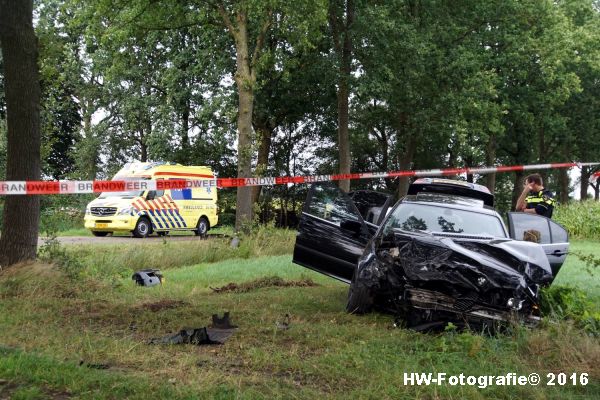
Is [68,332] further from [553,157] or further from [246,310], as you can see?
[553,157]

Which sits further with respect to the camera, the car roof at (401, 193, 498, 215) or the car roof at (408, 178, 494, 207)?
the car roof at (408, 178, 494, 207)

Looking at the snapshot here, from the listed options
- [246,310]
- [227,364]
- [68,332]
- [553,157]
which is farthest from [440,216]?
[553,157]

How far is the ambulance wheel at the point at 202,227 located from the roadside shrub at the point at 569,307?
17962 mm

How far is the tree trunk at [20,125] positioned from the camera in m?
8.12

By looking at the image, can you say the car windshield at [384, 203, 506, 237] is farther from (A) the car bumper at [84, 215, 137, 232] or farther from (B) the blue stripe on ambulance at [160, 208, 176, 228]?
(B) the blue stripe on ambulance at [160, 208, 176, 228]

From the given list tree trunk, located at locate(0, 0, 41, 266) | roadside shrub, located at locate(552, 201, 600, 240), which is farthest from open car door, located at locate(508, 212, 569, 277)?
roadside shrub, located at locate(552, 201, 600, 240)

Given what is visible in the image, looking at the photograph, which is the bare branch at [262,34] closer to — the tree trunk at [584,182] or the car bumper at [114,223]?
the car bumper at [114,223]

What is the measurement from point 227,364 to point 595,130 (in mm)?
36796

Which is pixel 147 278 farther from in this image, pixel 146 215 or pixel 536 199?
pixel 146 215

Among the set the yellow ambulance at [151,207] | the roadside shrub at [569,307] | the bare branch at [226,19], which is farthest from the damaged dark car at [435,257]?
the yellow ambulance at [151,207]

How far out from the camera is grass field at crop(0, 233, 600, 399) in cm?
420

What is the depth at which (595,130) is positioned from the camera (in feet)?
119

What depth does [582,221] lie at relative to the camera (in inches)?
829

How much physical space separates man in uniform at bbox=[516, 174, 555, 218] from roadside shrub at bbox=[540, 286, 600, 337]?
445 centimetres
